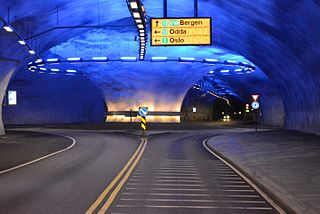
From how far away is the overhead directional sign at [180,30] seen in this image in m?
19.1

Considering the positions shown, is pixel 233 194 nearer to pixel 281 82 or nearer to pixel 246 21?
pixel 246 21

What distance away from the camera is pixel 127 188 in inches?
399

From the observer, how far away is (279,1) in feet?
53.1

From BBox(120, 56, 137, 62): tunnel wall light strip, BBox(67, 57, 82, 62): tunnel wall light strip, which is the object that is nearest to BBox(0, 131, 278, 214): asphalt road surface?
BBox(67, 57, 82, 62): tunnel wall light strip

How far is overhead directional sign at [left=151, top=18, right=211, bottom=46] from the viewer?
19.1m

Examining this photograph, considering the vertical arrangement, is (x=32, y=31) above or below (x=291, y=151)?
above

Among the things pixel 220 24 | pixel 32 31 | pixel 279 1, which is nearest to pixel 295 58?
pixel 220 24

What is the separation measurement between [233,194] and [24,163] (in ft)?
28.8

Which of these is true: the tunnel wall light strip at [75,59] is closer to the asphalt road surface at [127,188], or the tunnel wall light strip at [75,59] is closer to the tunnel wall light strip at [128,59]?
the tunnel wall light strip at [128,59]

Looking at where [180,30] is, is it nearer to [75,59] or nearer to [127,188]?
[127,188]

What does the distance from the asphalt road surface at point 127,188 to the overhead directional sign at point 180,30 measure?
576cm

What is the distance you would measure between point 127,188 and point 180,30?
10518 mm

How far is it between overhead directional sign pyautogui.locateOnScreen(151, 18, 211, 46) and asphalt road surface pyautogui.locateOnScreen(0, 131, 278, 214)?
5.76m

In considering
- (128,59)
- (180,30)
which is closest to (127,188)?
(180,30)
